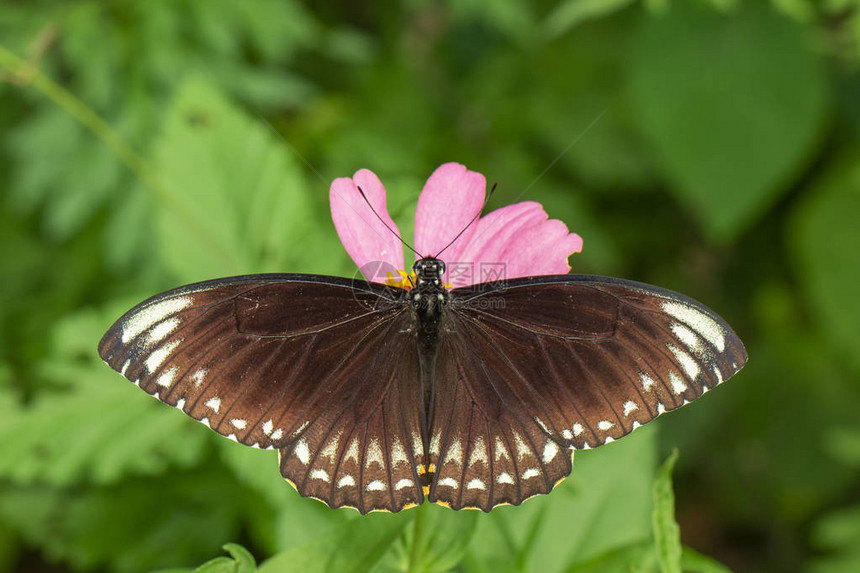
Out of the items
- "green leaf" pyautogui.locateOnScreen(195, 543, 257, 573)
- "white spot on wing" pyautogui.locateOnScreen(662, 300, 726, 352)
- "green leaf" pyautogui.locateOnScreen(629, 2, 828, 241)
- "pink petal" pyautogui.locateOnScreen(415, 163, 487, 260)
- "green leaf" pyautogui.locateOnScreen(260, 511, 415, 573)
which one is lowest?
"green leaf" pyautogui.locateOnScreen(195, 543, 257, 573)

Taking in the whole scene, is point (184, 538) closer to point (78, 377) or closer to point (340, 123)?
point (78, 377)

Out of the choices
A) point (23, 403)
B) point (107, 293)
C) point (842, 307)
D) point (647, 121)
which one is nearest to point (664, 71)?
point (647, 121)

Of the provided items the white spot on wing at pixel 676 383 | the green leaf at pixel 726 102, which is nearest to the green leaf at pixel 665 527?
the white spot on wing at pixel 676 383

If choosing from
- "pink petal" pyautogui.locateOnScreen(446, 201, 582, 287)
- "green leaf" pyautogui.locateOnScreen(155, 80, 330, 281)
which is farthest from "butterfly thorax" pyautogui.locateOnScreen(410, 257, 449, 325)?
"green leaf" pyautogui.locateOnScreen(155, 80, 330, 281)

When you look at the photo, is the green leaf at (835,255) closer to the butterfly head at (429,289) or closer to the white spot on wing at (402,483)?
the butterfly head at (429,289)

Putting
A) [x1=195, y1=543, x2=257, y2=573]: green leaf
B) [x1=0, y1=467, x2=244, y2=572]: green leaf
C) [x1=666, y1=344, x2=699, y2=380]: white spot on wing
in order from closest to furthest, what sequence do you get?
[x1=195, y1=543, x2=257, y2=573]: green leaf, [x1=666, y1=344, x2=699, y2=380]: white spot on wing, [x1=0, y1=467, x2=244, y2=572]: green leaf

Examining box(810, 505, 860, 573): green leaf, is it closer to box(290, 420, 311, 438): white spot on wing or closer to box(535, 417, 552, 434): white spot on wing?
box(535, 417, 552, 434): white spot on wing
